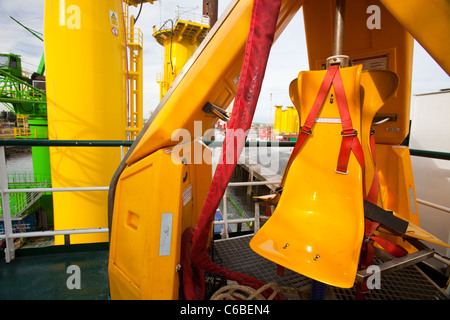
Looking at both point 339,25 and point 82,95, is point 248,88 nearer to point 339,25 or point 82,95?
point 339,25

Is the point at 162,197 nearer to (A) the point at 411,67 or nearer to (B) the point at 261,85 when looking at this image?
(B) the point at 261,85

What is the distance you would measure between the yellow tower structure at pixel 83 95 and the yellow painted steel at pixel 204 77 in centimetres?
454

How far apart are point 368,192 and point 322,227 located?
17.1 inches

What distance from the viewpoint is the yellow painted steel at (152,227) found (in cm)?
123

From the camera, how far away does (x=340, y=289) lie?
1695mm

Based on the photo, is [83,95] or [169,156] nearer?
[169,156]

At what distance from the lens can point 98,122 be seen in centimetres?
508

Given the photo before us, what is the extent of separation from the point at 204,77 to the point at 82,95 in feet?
15.9

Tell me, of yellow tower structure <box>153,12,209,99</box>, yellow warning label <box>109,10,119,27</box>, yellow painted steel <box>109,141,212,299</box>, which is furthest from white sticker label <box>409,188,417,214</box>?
yellow tower structure <box>153,12,209,99</box>

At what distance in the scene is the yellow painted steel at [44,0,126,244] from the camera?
4.69 m

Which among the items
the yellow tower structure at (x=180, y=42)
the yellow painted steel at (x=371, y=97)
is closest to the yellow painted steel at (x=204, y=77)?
the yellow painted steel at (x=371, y=97)

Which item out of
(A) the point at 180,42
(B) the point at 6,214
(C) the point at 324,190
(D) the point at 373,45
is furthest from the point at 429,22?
(A) the point at 180,42

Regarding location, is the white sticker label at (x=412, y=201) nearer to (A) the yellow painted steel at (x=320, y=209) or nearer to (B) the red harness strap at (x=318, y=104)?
(A) the yellow painted steel at (x=320, y=209)

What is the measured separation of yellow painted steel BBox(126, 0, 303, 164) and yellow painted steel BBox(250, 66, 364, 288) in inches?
20.6
